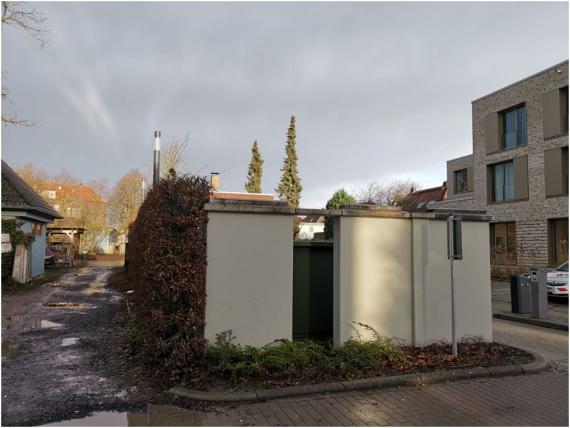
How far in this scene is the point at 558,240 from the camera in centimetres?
2311

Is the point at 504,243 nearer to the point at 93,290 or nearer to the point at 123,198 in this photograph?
the point at 93,290

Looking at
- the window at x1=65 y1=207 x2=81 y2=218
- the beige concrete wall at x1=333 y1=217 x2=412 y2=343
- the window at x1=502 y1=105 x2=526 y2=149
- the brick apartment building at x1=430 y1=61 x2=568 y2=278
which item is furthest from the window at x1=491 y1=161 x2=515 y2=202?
the window at x1=65 y1=207 x2=81 y2=218

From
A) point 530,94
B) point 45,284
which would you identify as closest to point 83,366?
point 45,284

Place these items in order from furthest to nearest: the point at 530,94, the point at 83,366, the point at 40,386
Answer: the point at 530,94
the point at 83,366
the point at 40,386

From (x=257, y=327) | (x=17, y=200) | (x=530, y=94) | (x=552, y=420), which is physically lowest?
(x=552, y=420)

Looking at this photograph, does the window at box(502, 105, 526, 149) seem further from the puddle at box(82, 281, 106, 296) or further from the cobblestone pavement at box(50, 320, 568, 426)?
the cobblestone pavement at box(50, 320, 568, 426)

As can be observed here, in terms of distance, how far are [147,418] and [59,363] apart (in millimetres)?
2803

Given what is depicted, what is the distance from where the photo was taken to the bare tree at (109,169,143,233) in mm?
46625

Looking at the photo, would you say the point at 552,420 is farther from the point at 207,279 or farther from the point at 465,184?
the point at 465,184

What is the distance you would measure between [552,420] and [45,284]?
754 inches

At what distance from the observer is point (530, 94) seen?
971 inches

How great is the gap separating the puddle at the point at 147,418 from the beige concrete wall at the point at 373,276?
8.91 ft

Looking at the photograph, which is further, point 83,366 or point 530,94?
point 530,94

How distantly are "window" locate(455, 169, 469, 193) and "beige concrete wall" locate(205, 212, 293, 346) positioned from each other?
30.4 m
